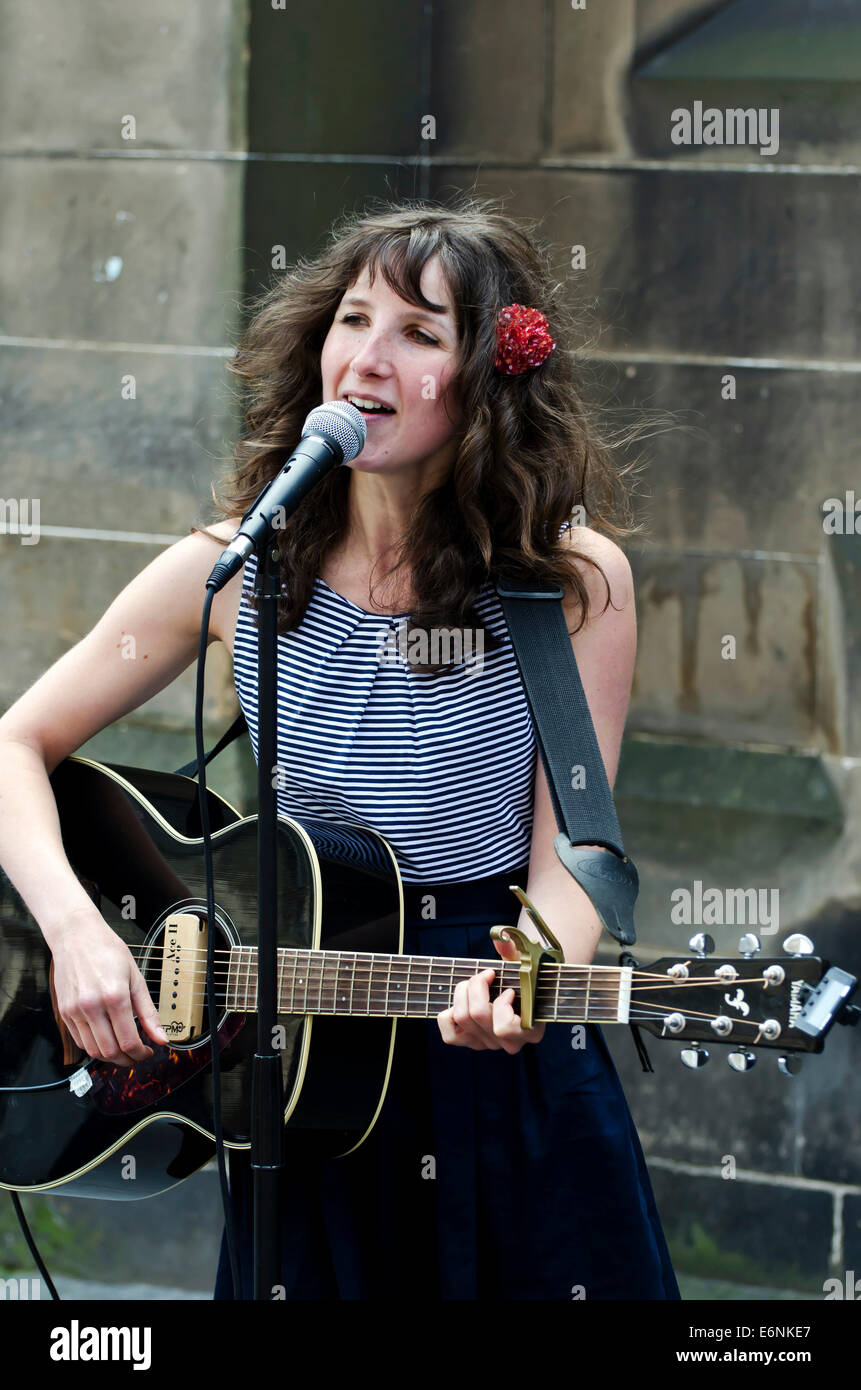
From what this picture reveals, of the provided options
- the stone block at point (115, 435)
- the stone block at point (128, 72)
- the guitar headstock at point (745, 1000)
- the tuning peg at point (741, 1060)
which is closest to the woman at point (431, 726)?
the guitar headstock at point (745, 1000)

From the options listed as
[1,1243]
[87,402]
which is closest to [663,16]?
[87,402]

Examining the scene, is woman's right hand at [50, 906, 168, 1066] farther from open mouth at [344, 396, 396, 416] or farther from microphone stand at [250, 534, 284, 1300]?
open mouth at [344, 396, 396, 416]

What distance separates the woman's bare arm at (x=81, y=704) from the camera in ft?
7.57

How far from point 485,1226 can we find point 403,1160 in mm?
162

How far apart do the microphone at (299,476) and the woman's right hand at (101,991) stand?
76 cm

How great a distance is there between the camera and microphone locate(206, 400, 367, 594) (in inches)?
66.2

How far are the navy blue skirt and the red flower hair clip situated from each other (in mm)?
922

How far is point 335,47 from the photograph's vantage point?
12.2 ft

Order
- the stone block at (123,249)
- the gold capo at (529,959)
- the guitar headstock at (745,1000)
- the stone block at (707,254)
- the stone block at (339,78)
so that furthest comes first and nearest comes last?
the stone block at (123,249) < the stone block at (339,78) < the stone block at (707,254) < the gold capo at (529,959) < the guitar headstock at (745,1000)

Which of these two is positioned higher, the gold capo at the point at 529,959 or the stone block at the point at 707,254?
the stone block at the point at 707,254

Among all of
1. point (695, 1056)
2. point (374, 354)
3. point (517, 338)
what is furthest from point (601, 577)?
point (695, 1056)

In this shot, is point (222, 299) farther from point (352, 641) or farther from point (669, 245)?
point (352, 641)

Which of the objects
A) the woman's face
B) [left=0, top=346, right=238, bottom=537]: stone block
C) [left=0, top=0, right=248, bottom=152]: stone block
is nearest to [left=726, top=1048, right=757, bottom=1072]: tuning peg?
the woman's face

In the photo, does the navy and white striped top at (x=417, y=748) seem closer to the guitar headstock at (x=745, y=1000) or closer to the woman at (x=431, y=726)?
the woman at (x=431, y=726)
